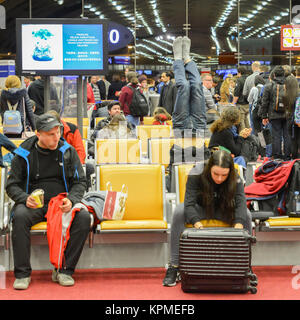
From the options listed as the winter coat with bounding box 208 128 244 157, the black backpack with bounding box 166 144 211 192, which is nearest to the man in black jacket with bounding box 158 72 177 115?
the winter coat with bounding box 208 128 244 157

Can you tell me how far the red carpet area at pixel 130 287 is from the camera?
4684 millimetres

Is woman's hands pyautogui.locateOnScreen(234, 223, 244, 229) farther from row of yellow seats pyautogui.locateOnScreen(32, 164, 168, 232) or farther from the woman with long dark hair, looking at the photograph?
row of yellow seats pyautogui.locateOnScreen(32, 164, 168, 232)

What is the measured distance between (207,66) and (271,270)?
46.8 feet

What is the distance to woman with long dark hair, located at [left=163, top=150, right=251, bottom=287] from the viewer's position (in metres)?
5.01

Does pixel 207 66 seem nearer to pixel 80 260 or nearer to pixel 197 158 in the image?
pixel 197 158

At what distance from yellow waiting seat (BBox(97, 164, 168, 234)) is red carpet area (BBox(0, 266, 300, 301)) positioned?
1.68 feet

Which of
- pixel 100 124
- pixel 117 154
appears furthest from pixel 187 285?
pixel 100 124

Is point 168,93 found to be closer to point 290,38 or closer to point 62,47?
point 62,47

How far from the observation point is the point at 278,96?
9.79 m

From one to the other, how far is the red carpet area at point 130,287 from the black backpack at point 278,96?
4.59m

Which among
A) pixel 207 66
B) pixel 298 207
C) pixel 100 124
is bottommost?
pixel 298 207

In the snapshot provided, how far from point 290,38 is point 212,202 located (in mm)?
14578

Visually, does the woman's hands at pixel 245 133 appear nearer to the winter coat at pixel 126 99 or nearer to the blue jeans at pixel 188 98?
the blue jeans at pixel 188 98

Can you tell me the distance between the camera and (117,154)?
7652mm
